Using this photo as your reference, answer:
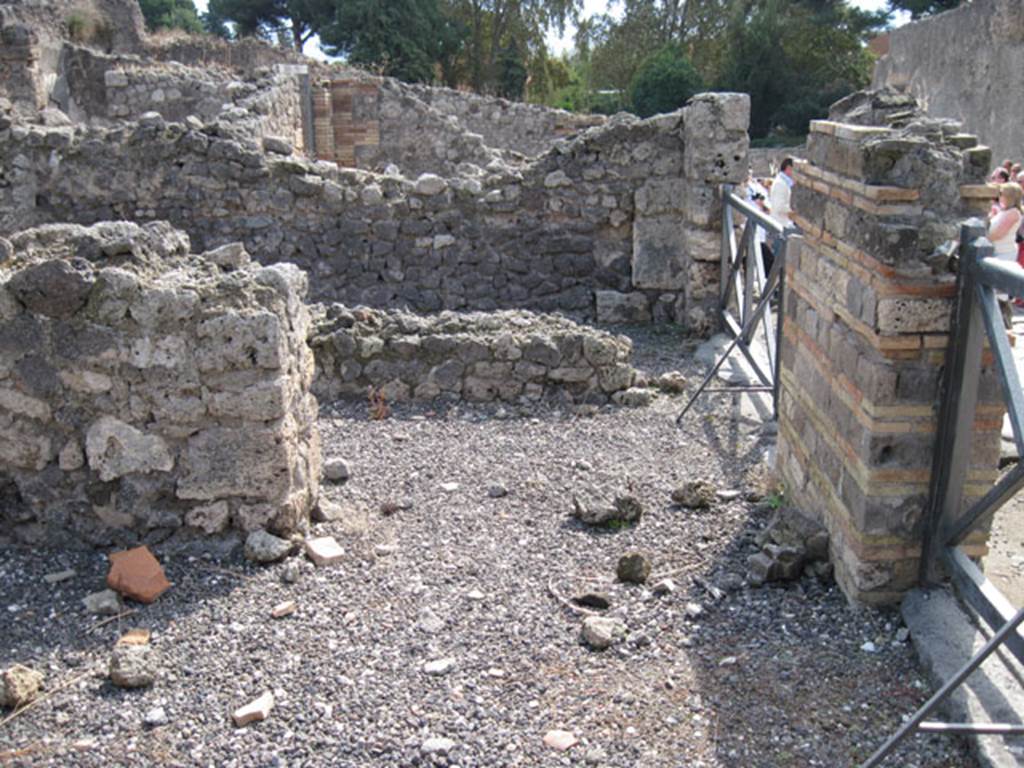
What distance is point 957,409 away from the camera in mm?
3336

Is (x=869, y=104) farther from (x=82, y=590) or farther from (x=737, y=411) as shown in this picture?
(x=82, y=590)

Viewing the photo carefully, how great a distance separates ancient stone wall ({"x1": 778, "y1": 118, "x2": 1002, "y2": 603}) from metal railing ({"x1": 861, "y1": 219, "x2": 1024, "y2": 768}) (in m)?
0.07

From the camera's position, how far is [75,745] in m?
3.11

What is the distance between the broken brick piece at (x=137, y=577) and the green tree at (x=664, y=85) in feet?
89.9

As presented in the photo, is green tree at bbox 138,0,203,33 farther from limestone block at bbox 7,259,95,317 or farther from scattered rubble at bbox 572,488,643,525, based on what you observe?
scattered rubble at bbox 572,488,643,525

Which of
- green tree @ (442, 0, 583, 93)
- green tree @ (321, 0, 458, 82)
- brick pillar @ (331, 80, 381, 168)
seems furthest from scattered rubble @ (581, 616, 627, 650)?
green tree @ (442, 0, 583, 93)

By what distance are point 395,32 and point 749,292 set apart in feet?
88.7

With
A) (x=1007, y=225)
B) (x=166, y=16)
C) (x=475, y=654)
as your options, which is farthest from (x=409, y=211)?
(x=166, y=16)

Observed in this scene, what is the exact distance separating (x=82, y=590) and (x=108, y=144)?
6.55 meters

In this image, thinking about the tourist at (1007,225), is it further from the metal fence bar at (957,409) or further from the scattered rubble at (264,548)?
the scattered rubble at (264,548)

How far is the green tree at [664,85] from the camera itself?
29.6m

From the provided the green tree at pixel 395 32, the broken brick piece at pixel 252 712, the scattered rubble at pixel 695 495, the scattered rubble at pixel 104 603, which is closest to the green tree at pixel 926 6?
the green tree at pixel 395 32

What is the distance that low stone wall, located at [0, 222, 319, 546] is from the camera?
4148 millimetres

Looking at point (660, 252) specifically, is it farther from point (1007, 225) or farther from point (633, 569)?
point (633, 569)
